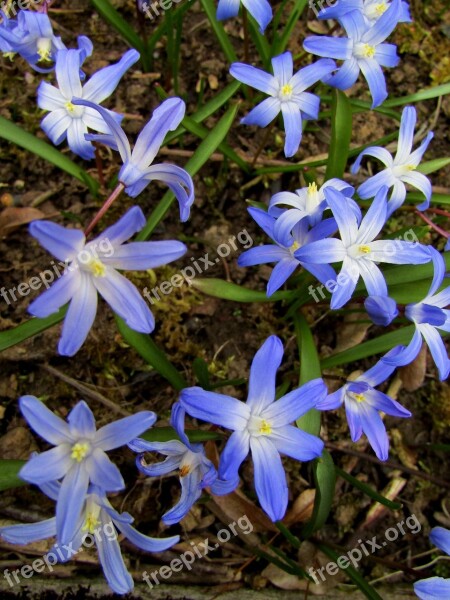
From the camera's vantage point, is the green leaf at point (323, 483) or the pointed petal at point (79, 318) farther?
the green leaf at point (323, 483)

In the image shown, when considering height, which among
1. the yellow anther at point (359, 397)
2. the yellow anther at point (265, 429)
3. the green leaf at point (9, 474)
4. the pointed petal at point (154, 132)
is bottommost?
the green leaf at point (9, 474)

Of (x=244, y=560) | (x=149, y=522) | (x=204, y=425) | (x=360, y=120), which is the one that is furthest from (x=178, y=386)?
(x=360, y=120)

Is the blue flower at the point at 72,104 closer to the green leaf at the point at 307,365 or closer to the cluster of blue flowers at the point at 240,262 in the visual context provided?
the cluster of blue flowers at the point at 240,262

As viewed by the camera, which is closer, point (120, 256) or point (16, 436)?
point (120, 256)

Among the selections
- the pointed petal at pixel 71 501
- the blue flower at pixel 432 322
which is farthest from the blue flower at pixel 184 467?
the blue flower at pixel 432 322

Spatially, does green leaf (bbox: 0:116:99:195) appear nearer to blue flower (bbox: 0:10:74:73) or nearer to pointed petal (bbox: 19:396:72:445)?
blue flower (bbox: 0:10:74:73)

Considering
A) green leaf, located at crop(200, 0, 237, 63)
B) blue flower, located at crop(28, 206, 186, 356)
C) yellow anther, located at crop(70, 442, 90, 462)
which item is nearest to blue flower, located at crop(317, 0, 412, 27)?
green leaf, located at crop(200, 0, 237, 63)

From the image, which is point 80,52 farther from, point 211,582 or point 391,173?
point 211,582

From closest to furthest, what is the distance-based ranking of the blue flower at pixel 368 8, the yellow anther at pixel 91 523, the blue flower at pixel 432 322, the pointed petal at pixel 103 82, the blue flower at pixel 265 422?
the blue flower at pixel 265 422, the yellow anther at pixel 91 523, the blue flower at pixel 432 322, the pointed petal at pixel 103 82, the blue flower at pixel 368 8
